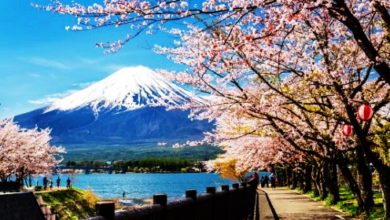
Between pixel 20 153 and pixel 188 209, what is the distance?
41244mm

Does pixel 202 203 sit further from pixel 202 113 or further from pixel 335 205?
pixel 335 205

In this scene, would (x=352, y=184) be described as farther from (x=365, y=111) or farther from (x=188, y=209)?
(x=188, y=209)

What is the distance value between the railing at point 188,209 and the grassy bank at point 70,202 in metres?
31.3

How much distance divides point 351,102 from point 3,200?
1215cm

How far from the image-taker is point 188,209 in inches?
295

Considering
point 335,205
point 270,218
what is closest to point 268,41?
point 270,218

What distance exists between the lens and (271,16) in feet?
31.8

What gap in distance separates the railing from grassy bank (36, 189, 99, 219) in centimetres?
3127

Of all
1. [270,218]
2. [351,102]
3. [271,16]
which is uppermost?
[271,16]

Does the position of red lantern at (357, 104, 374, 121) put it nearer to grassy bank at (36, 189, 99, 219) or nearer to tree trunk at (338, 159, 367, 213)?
tree trunk at (338, 159, 367, 213)

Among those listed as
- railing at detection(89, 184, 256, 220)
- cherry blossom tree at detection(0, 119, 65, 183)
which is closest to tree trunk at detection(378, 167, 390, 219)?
railing at detection(89, 184, 256, 220)

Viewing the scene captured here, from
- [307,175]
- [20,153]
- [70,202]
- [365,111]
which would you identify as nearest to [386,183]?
[365,111]

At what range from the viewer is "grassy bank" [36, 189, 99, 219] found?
45500 millimetres

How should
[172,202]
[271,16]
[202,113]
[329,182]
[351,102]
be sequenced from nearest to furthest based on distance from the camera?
[172,202], [271,16], [351,102], [202,113], [329,182]
